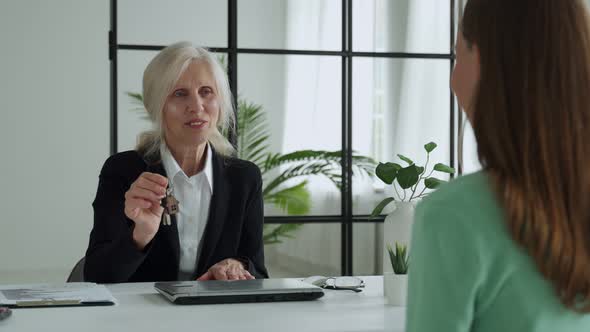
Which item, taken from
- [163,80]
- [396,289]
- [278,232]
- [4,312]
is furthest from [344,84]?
[4,312]

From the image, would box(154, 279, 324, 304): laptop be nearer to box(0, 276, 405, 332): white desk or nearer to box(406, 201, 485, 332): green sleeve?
box(0, 276, 405, 332): white desk

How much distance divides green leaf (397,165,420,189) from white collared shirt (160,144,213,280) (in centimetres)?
81

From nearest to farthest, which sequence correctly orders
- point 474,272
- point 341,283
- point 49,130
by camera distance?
point 474,272, point 341,283, point 49,130

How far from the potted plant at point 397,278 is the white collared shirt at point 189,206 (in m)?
0.76

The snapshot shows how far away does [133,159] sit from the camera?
258 centimetres

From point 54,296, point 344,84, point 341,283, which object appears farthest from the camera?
point 344,84

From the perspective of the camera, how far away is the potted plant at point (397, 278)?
1.96 meters

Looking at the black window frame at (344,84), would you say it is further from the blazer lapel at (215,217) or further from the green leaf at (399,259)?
the green leaf at (399,259)

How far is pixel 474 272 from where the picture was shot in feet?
2.90

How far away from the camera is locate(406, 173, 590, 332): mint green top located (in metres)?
0.89

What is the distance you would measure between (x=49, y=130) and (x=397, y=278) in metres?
5.63

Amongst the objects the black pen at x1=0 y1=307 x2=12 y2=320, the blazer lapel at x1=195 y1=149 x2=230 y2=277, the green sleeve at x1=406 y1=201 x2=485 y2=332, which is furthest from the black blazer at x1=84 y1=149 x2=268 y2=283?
the green sleeve at x1=406 y1=201 x2=485 y2=332

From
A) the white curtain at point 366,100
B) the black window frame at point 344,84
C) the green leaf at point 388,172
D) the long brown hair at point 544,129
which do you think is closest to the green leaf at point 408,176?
the green leaf at point 388,172

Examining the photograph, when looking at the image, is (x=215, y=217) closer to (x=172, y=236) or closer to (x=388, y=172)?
(x=172, y=236)
